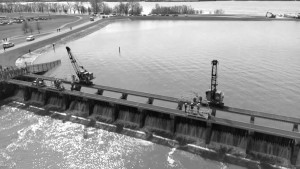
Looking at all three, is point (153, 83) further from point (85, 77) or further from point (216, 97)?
point (216, 97)

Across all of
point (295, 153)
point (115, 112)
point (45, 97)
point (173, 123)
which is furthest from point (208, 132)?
point (45, 97)

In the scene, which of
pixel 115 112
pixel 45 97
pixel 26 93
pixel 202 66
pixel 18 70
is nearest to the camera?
pixel 115 112

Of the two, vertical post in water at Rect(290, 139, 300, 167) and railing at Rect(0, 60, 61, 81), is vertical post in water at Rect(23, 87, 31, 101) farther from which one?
vertical post in water at Rect(290, 139, 300, 167)

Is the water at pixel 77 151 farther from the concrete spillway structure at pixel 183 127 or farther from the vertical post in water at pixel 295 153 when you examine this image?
the vertical post in water at pixel 295 153

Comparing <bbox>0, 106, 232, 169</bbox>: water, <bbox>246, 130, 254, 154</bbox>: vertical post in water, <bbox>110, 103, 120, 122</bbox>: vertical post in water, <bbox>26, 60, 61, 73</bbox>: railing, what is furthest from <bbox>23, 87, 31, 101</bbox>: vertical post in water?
<bbox>246, 130, 254, 154</bbox>: vertical post in water

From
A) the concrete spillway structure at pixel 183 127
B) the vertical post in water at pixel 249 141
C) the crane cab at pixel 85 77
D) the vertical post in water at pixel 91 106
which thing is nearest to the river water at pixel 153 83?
the concrete spillway structure at pixel 183 127
